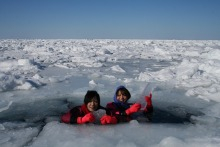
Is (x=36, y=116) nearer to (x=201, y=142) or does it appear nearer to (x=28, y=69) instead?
(x=201, y=142)

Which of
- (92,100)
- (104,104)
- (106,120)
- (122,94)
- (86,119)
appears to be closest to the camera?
(86,119)

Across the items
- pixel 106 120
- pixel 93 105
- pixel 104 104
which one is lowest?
pixel 104 104

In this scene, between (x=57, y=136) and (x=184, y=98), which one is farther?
(x=184, y=98)

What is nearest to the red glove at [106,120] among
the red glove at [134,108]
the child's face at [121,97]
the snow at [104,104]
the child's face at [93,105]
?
the snow at [104,104]

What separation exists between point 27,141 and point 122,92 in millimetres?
1630

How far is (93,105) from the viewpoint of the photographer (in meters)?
3.58

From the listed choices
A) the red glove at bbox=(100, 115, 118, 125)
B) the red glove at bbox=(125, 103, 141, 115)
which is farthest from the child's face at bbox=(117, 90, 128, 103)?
the red glove at bbox=(100, 115, 118, 125)

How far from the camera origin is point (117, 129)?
10.8 ft

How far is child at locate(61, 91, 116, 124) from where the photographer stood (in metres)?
3.46

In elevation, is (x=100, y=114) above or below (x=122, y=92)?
below

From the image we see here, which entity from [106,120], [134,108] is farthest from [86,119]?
[134,108]

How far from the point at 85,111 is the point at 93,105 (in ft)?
0.53

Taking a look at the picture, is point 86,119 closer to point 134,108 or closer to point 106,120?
point 106,120

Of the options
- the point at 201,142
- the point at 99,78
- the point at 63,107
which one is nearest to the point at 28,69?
the point at 99,78
